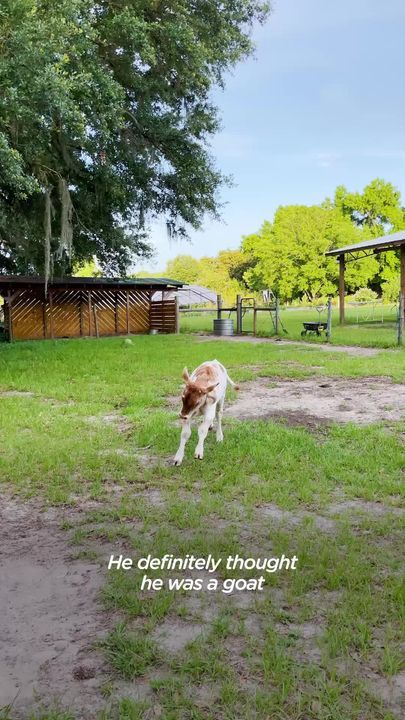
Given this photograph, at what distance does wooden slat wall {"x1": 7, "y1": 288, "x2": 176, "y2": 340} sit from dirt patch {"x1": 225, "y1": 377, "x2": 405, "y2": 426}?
15247 mm

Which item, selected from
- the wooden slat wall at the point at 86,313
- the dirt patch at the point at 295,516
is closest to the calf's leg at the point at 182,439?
the dirt patch at the point at 295,516

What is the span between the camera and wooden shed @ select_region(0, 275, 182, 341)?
2159 cm

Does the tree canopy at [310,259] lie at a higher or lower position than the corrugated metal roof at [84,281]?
higher

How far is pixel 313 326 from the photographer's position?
18234mm

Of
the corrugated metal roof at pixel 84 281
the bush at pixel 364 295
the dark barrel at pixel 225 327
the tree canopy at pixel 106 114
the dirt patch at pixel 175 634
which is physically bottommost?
the dirt patch at pixel 175 634

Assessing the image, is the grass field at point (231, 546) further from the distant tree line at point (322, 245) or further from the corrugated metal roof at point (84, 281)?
the distant tree line at point (322, 245)

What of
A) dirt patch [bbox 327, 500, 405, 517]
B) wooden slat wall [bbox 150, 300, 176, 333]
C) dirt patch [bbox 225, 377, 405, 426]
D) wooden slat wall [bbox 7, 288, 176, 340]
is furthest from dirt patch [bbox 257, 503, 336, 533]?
wooden slat wall [bbox 150, 300, 176, 333]

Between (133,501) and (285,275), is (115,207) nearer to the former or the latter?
(133,501)

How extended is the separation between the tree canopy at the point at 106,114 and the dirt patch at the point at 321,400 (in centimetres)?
572

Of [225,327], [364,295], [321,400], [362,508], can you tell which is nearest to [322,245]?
[364,295]

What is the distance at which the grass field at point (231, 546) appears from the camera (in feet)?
6.65

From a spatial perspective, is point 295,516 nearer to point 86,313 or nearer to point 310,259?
point 86,313

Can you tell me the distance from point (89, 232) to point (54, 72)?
634 cm

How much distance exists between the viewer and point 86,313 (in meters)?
23.6
